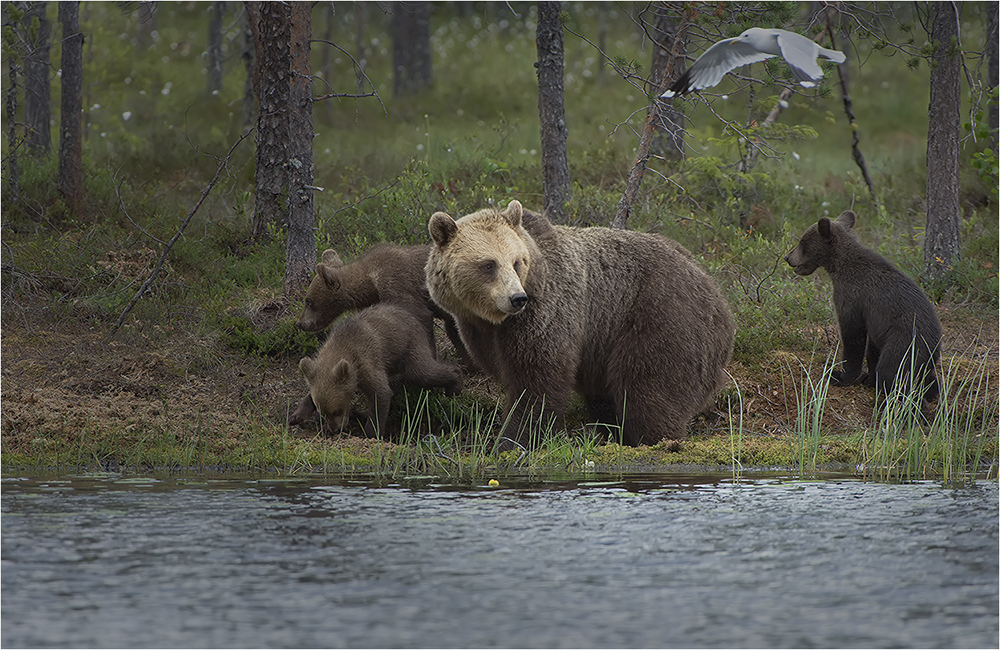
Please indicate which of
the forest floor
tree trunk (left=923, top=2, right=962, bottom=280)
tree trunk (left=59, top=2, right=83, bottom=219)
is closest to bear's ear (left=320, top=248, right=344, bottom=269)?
the forest floor

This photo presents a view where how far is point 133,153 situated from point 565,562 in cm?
1167

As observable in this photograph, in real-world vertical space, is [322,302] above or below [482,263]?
below

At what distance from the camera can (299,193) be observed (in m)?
9.01

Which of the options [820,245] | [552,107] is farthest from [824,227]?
[552,107]

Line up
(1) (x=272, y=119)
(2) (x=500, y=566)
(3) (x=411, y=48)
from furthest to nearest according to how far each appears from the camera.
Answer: (3) (x=411, y=48) < (1) (x=272, y=119) < (2) (x=500, y=566)

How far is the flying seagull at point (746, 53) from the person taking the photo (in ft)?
20.8

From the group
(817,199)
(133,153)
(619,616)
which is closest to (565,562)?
(619,616)

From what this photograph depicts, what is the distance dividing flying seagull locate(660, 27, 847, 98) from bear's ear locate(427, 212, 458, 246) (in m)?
1.69

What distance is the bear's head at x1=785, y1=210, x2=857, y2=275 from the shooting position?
8.17 metres

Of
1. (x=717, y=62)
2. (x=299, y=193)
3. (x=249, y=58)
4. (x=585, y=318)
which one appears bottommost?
(x=585, y=318)

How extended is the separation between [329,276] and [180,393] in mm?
1472

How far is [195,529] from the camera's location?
470 centimetres

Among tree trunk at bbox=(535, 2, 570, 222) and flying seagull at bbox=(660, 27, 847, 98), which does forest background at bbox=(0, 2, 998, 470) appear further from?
flying seagull at bbox=(660, 27, 847, 98)

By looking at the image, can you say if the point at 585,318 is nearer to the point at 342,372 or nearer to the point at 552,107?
the point at 342,372
